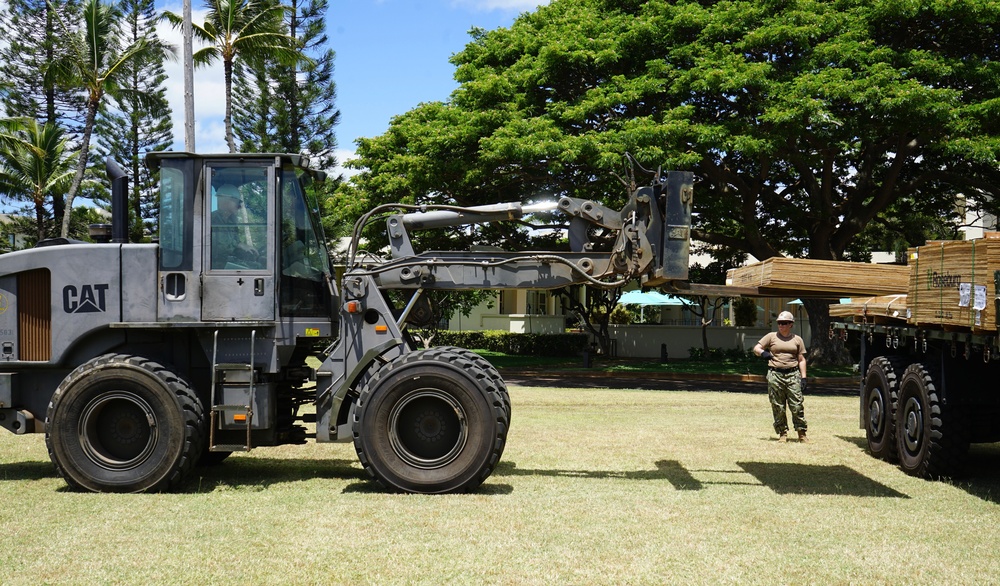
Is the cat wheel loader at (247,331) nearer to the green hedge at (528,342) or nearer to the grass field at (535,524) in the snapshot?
the grass field at (535,524)

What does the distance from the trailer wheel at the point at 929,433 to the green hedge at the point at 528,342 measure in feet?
86.7

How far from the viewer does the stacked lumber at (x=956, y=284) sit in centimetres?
777

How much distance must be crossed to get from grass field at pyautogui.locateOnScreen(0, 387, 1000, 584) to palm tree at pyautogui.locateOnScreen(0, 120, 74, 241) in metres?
30.1

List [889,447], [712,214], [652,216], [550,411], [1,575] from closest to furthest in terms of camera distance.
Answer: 1. [1,575]
2. [652,216]
3. [889,447]
4. [550,411]
5. [712,214]

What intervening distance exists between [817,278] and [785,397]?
407cm

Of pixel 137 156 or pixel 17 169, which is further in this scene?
pixel 137 156

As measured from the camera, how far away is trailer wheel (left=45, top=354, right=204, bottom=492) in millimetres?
8453

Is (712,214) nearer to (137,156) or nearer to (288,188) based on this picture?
(288,188)

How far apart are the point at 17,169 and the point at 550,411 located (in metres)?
31.1

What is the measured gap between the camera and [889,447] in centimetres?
1079

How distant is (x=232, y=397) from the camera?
870 cm

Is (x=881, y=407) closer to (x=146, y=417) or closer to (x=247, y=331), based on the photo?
(x=247, y=331)

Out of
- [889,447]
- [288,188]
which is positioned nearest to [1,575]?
[288,188]

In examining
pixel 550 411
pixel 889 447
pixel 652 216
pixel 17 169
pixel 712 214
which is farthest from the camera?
pixel 17 169
